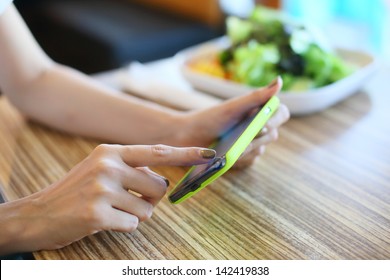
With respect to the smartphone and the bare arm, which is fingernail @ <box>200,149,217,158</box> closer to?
the smartphone

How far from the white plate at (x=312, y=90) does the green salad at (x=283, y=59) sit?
4cm

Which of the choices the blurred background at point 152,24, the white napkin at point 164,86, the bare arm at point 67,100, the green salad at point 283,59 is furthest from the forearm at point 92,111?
the blurred background at point 152,24

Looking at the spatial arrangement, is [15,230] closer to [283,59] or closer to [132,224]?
[132,224]

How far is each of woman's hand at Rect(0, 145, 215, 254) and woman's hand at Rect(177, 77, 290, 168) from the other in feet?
0.72

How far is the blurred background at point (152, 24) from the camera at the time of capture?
6.67ft

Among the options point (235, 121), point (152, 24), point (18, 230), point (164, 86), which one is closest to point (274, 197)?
point (235, 121)

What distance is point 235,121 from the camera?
88 centimetres

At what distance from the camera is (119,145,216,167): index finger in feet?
2.18

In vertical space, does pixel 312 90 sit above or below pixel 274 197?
above

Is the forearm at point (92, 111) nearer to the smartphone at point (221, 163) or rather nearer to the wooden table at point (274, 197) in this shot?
the wooden table at point (274, 197)

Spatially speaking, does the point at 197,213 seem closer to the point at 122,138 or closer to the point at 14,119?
the point at 122,138

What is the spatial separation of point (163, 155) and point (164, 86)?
0.57 m

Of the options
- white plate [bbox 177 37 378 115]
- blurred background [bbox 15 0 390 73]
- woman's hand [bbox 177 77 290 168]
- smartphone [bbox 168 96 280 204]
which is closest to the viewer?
smartphone [bbox 168 96 280 204]

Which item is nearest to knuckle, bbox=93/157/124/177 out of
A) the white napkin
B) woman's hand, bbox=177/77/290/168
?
woman's hand, bbox=177/77/290/168
